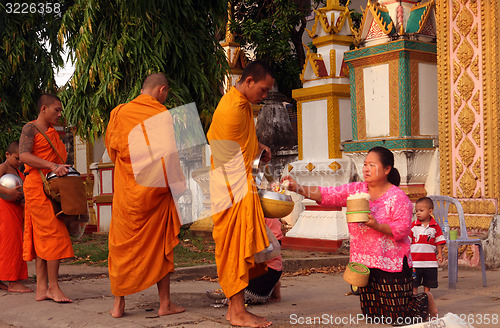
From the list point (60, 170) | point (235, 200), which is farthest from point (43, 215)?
point (235, 200)

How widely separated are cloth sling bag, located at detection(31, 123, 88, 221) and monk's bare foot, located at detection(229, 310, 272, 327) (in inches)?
75.3

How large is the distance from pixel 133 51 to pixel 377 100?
3.19 metres

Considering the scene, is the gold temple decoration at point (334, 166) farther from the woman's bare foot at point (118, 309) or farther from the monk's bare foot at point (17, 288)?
the woman's bare foot at point (118, 309)

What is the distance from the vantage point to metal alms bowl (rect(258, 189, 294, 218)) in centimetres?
463

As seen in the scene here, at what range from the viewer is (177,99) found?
28.3ft

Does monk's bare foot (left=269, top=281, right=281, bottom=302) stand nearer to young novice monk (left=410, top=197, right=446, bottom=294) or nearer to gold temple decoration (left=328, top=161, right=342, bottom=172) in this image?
young novice monk (left=410, top=197, right=446, bottom=294)

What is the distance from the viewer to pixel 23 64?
11.5 metres

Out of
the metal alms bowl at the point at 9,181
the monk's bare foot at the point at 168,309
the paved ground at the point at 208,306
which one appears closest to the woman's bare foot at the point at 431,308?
the paved ground at the point at 208,306

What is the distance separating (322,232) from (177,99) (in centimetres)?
270

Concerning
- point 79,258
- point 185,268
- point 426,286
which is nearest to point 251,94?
point 426,286

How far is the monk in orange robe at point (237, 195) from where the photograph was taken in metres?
4.54

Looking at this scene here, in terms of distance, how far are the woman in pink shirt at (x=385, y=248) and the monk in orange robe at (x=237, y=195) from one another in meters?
0.37

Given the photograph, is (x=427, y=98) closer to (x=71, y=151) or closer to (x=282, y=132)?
(x=282, y=132)

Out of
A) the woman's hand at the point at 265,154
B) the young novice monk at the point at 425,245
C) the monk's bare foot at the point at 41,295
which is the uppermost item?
the woman's hand at the point at 265,154
